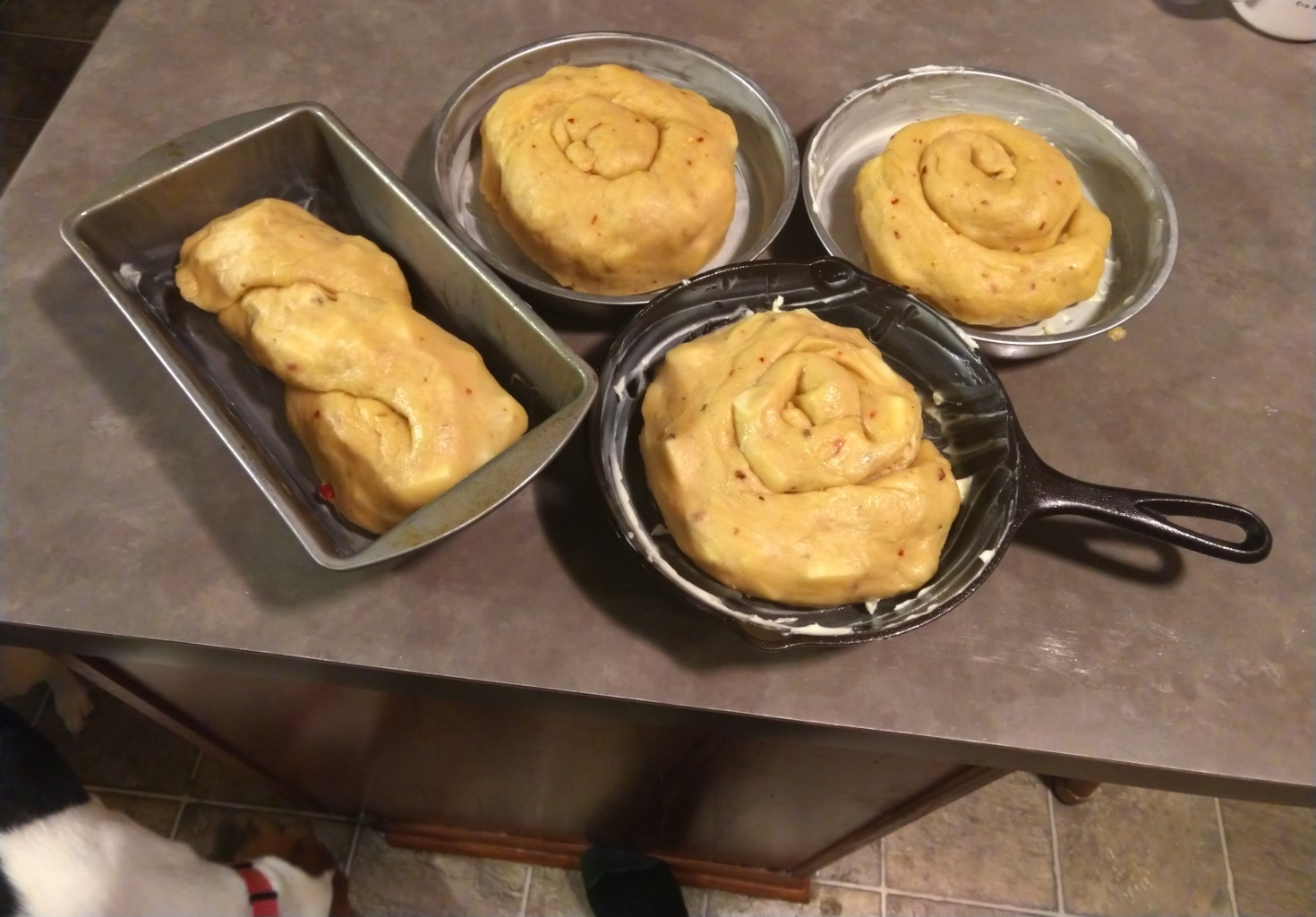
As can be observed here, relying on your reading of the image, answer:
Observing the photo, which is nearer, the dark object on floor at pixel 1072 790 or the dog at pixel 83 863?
the dog at pixel 83 863

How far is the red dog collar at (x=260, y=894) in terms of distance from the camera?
42.7 inches

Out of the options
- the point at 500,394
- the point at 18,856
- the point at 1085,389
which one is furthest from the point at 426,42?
the point at 18,856

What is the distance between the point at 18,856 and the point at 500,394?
678 mm

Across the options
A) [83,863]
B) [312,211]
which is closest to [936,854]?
[83,863]

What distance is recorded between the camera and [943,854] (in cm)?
153

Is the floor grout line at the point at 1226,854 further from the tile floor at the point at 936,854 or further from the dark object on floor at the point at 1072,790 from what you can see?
the dark object on floor at the point at 1072,790

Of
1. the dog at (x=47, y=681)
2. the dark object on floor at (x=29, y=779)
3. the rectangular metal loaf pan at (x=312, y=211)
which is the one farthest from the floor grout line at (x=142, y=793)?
the rectangular metal loaf pan at (x=312, y=211)

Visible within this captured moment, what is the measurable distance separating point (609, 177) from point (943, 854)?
52.8 inches

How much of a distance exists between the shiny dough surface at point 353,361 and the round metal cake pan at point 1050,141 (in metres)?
0.41

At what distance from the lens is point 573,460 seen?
793mm

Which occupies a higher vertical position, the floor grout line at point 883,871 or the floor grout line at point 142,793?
the floor grout line at point 142,793

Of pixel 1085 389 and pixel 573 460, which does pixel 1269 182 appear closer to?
pixel 1085 389

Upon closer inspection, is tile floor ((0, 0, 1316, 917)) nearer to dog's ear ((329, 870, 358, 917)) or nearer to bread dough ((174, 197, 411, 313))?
dog's ear ((329, 870, 358, 917))

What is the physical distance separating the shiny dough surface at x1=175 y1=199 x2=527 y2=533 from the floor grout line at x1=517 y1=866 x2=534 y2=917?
1.04 m
